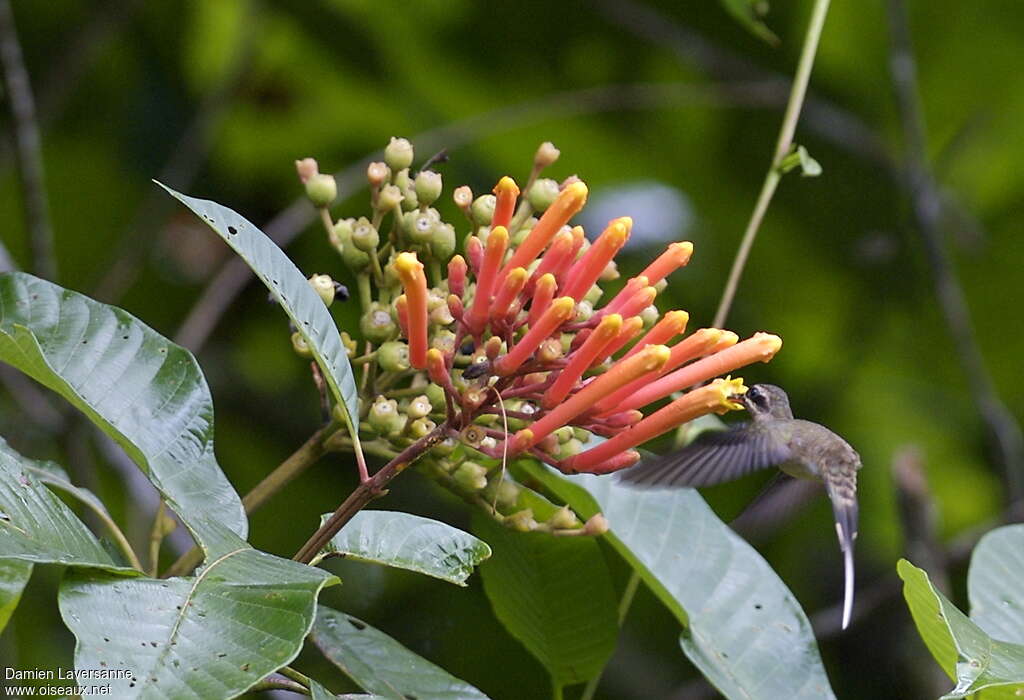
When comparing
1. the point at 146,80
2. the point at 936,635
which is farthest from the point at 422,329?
the point at 146,80

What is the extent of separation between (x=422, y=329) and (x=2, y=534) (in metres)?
0.53

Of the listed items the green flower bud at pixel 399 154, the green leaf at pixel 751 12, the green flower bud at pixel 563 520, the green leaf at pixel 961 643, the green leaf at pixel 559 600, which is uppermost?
the green leaf at pixel 751 12

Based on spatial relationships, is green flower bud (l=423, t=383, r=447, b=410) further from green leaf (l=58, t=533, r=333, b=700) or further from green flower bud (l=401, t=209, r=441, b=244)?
green leaf (l=58, t=533, r=333, b=700)

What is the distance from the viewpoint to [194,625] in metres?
1.23

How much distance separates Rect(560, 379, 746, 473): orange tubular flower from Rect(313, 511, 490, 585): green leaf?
0.18m

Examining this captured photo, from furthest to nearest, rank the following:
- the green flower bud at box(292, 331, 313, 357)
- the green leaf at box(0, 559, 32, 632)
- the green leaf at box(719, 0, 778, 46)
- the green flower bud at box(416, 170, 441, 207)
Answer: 1. the green leaf at box(719, 0, 778, 46)
2. the green flower bud at box(416, 170, 441, 207)
3. the green flower bud at box(292, 331, 313, 357)
4. the green leaf at box(0, 559, 32, 632)

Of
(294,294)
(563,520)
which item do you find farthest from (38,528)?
(563,520)

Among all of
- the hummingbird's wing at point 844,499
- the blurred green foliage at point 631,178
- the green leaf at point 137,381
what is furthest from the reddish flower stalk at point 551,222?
the blurred green foliage at point 631,178

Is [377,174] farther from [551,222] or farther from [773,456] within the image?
Answer: [773,456]

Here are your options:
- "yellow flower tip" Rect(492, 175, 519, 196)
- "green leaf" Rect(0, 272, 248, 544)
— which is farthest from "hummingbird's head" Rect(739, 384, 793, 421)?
"green leaf" Rect(0, 272, 248, 544)

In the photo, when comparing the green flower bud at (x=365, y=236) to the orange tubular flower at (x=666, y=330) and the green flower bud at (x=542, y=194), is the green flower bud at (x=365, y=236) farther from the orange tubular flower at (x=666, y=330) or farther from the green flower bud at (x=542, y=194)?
the orange tubular flower at (x=666, y=330)

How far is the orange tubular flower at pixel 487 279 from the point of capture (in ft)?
5.10

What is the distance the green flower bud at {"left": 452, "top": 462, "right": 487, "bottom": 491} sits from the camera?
1.65 meters

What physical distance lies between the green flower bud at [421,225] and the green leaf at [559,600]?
0.50m
